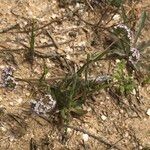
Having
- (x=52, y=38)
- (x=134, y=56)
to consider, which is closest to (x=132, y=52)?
(x=134, y=56)

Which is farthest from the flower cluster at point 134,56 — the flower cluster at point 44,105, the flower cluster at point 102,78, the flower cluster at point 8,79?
the flower cluster at point 8,79

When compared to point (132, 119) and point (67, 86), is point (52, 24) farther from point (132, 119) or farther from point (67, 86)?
point (132, 119)

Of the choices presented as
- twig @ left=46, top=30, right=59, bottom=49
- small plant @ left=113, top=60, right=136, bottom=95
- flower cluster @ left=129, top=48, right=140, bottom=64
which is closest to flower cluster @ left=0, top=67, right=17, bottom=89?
twig @ left=46, top=30, right=59, bottom=49

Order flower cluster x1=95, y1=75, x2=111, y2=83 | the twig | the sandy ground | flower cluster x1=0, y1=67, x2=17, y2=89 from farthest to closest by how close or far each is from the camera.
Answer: the twig < flower cluster x1=95, y1=75, x2=111, y2=83 < flower cluster x1=0, y1=67, x2=17, y2=89 < the sandy ground

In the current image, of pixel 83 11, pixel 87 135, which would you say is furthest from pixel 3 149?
pixel 83 11

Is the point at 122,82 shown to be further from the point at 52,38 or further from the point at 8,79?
the point at 8,79

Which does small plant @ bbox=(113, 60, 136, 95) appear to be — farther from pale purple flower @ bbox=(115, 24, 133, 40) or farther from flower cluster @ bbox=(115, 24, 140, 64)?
pale purple flower @ bbox=(115, 24, 133, 40)
